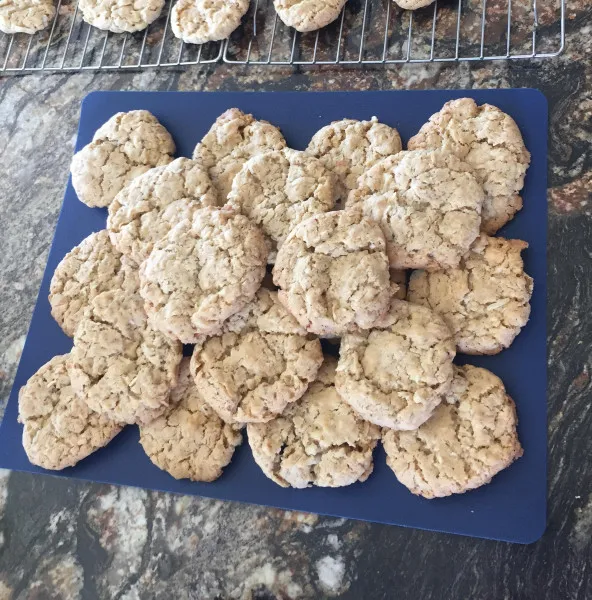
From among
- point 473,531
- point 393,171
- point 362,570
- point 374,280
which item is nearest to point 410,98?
point 393,171

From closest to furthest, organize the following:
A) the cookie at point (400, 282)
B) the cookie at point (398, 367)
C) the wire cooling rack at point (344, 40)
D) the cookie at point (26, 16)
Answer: the cookie at point (398, 367)
the cookie at point (400, 282)
the wire cooling rack at point (344, 40)
the cookie at point (26, 16)

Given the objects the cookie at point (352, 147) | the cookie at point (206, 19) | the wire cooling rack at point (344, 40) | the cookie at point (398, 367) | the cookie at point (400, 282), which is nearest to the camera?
the cookie at point (398, 367)

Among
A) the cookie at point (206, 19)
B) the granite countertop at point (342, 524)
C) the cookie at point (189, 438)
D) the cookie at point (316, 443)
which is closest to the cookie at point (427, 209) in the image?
the granite countertop at point (342, 524)

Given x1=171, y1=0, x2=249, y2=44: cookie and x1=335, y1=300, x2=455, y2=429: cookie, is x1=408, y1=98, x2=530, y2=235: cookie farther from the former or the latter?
x1=171, y1=0, x2=249, y2=44: cookie

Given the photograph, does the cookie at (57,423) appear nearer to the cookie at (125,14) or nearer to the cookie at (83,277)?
the cookie at (83,277)

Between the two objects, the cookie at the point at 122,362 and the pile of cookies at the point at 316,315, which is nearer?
the pile of cookies at the point at 316,315

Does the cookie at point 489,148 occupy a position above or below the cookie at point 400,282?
above

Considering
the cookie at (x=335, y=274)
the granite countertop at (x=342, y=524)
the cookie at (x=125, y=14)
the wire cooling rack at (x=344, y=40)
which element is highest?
the cookie at (x=125, y=14)
